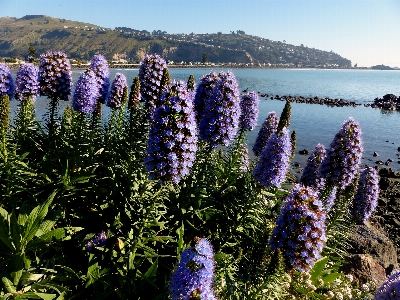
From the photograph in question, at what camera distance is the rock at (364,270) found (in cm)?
914

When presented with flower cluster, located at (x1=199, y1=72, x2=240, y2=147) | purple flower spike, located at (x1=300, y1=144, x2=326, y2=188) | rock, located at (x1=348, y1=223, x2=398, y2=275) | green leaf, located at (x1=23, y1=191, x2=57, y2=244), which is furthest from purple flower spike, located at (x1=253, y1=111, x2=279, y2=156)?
green leaf, located at (x1=23, y1=191, x2=57, y2=244)

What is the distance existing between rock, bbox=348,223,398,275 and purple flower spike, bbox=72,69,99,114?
907cm

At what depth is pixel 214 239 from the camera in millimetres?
7277

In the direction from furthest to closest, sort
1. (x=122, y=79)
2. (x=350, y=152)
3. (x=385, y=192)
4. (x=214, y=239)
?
(x=385, y=192)
(x=122, y=79)
(x=350, y=152)
(x=214, y=239)

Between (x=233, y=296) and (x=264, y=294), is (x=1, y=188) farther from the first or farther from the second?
(x=264, y=294)

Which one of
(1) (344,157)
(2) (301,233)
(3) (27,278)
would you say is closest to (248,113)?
(1) (344,157)

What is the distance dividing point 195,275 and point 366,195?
7690 millimetres

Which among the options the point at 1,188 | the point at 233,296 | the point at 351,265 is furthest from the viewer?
the point at 351,265

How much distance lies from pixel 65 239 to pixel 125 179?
166 cm

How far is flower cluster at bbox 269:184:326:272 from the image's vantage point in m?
5.31

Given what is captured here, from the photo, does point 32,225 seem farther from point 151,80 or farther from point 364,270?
point 364,270

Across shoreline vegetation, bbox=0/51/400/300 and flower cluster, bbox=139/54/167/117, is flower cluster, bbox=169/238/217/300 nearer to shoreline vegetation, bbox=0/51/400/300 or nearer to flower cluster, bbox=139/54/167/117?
shoreline vegetation, bbox=0/51/400/300

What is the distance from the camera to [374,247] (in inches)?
440

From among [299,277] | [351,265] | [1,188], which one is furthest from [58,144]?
[351,265]
